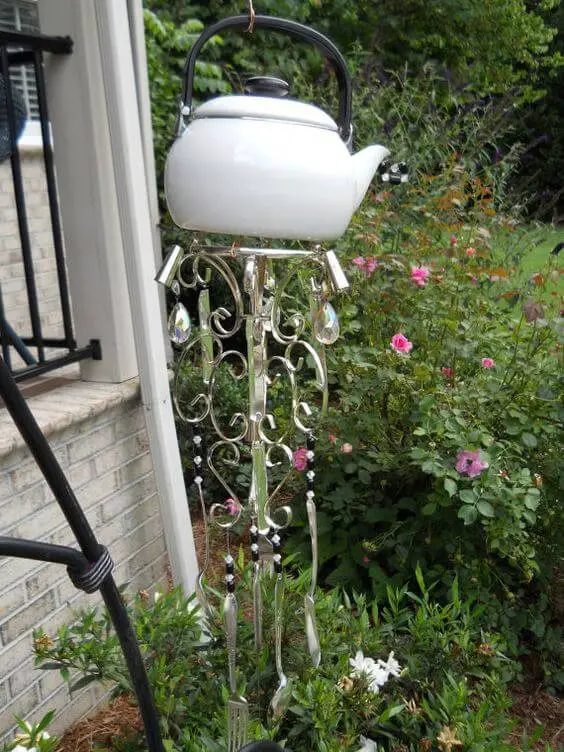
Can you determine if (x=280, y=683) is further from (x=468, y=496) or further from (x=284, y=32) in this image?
(x=284, y=32)

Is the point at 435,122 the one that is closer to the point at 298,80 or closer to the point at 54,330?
the point at 298,80

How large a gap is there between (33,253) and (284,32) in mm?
2837

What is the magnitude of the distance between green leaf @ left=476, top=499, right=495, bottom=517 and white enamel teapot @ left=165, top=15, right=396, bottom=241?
3.54 ft

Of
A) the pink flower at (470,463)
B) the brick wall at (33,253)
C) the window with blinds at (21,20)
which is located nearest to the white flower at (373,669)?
the pink flower at (470,463)

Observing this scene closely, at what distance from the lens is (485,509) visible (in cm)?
211

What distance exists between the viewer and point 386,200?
374 centimetres

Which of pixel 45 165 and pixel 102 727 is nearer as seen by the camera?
pixel 102 727

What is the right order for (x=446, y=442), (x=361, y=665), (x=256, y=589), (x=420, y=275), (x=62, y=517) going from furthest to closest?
(x=420, y=275), (x=446, y=442), (x=62, y=517), (x=361, y=665), (x=256, y=589)

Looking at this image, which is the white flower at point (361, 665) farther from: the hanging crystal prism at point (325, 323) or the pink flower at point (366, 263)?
the pink flower at point (366, 263)

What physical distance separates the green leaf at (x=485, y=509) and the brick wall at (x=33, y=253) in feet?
8.20

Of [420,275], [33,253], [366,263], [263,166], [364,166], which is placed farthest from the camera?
[33,253]

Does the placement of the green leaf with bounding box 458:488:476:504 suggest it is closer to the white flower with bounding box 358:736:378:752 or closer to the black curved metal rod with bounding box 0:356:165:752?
the white flower with bounding box 358:736:378:752

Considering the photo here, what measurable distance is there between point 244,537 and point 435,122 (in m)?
3.32

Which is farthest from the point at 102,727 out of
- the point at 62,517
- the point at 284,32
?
the point at 284,32
